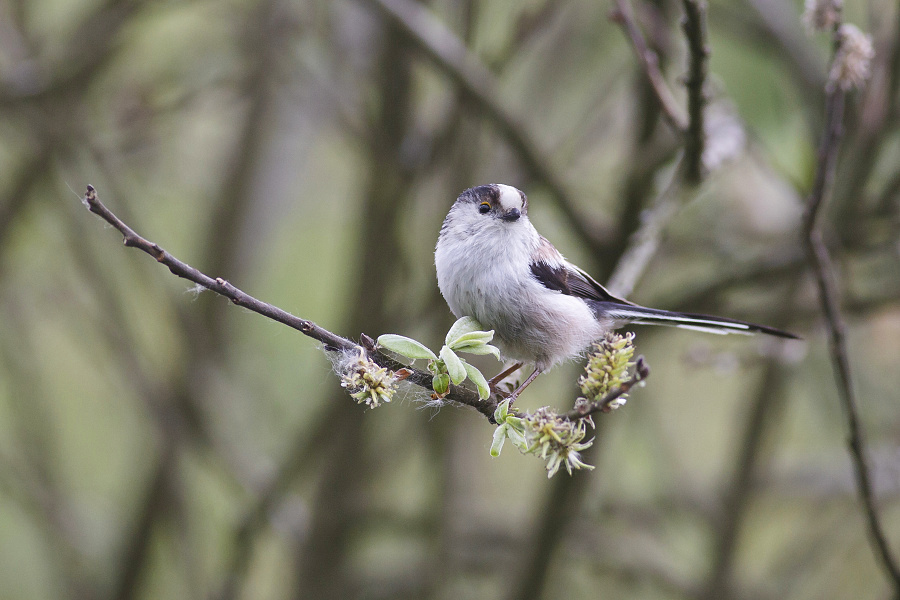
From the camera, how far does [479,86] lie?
315cm

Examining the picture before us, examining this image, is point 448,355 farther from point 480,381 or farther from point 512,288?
point 512,288

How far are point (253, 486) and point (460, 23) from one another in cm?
280

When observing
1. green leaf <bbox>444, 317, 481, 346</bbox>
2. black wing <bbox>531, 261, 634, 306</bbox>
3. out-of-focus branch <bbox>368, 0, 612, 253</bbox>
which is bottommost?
green leaf <bbox>444, 317, 481, 346</bbox>

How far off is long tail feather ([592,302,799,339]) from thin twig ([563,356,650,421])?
0.44 meters

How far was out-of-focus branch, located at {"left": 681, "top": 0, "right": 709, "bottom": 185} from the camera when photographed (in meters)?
1.81

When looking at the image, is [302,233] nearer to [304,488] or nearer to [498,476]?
[304,488]

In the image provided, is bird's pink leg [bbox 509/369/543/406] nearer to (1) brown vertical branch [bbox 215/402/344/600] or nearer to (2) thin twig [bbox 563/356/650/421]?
(2) thin twig [bbox 563/356/650/421]

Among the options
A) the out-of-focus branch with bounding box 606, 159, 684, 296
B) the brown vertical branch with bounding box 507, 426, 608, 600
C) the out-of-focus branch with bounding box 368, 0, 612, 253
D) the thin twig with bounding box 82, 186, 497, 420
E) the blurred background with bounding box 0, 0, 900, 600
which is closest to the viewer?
the thin twig with bounding box 82, 186, 497, 420

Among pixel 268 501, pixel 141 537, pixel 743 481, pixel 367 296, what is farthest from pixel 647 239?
pixel 141 537

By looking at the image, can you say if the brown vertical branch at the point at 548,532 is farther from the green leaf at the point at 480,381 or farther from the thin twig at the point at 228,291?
the thin twig at the point at 228,291

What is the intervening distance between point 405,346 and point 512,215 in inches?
27.9

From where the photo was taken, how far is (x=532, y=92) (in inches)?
192

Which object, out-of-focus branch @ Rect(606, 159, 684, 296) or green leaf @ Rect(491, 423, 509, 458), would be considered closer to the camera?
green leaf @ Rect(491, 423, 509, 458)

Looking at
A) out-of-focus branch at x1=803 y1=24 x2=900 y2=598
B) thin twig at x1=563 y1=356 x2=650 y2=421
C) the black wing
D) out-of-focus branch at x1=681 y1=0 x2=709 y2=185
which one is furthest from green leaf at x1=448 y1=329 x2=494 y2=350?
out-of-focus branch at x1=803 y1=24 x2=900 y2=598
